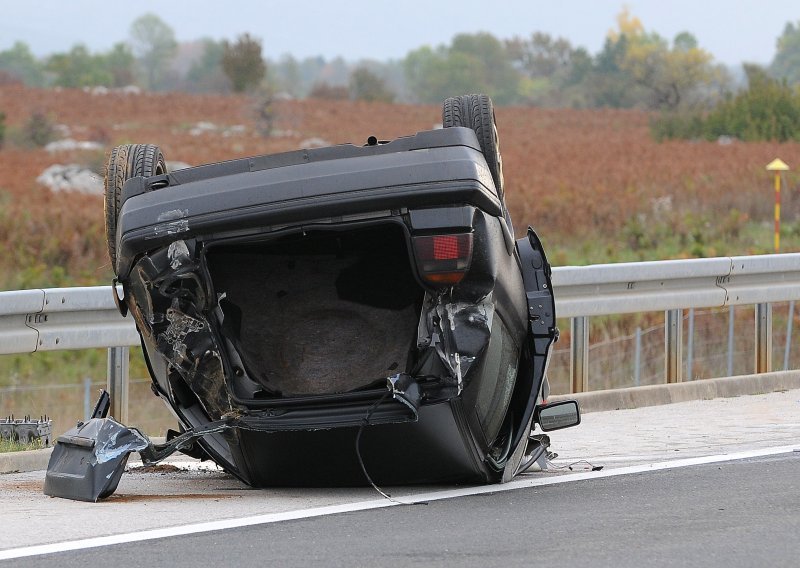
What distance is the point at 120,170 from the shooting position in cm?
739

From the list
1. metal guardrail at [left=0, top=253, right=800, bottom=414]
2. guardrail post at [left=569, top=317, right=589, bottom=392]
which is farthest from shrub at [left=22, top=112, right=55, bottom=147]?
guardrail post at [left=569, top=317, right=589, bottom=392]

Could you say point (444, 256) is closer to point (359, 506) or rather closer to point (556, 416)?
point (359, 506)

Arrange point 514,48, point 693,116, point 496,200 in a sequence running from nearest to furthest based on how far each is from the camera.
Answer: point 496,200 → point 693,116 → point 514,48

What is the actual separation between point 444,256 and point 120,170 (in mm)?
1940

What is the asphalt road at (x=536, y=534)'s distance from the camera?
17.5ft

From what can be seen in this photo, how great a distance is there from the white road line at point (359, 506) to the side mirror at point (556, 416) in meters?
0.28

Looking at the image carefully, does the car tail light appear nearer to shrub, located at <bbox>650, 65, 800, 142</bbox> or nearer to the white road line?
the white road line

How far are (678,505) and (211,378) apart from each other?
2097mm

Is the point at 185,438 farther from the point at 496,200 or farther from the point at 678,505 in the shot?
the point at 678,505

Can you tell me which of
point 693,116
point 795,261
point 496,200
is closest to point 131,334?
point 496,200

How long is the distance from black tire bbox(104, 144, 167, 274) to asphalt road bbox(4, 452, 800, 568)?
192 cm

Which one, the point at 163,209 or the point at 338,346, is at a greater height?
the point at 163,209

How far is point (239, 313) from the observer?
7262 millimetres

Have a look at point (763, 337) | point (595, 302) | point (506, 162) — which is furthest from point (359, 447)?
point (506, 162)
